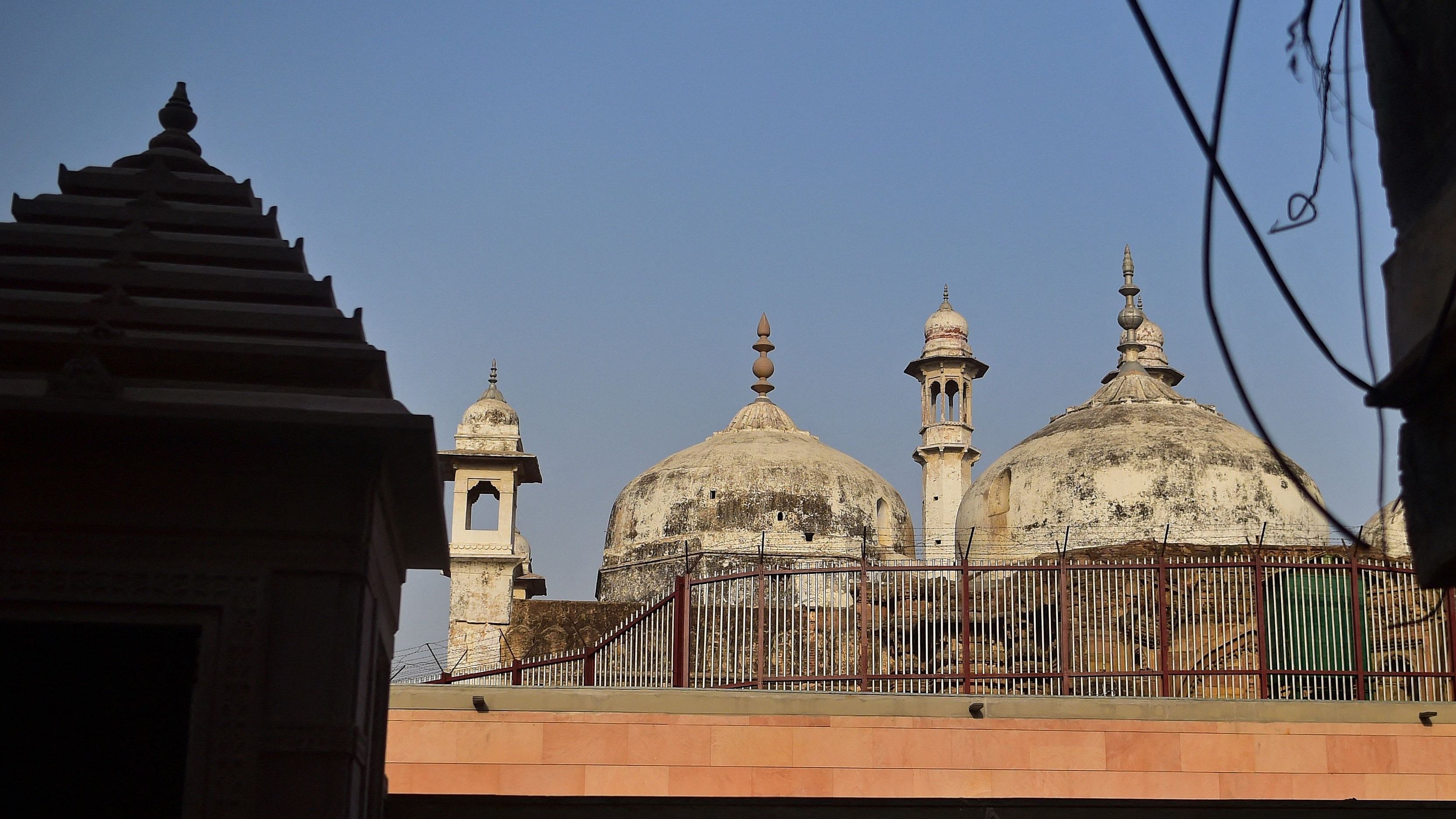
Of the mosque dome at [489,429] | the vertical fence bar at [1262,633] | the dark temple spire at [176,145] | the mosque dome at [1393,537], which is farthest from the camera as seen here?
the mosque dome at [489,429]

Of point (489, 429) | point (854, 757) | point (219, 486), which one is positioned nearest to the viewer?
point (219, 486)

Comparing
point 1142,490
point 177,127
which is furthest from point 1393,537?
point 177,127

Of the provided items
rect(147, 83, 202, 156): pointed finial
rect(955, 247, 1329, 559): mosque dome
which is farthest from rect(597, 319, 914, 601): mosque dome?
rect(147, 83, 202, 156): pointed finial

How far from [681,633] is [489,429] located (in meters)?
14.4

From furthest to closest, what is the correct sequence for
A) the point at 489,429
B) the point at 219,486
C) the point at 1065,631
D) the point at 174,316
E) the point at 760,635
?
the point at 489,429
the point at 1065,631
the point at 760,635
the point at 174,316
the point at 219,486

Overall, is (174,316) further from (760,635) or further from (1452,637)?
(1452,637)

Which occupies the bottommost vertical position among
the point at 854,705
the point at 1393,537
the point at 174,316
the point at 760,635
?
the point at 854,705

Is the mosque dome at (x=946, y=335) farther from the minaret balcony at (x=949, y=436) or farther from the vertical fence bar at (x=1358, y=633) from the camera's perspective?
the vertical fence bar at (x=1358, y=633)

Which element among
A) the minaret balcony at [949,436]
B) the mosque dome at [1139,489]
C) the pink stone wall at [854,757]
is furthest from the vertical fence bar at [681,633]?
the minaret balcony at [949,436]

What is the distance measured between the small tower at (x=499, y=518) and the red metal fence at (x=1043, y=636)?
10.9m

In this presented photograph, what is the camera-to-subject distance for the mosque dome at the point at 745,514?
28.7 meters

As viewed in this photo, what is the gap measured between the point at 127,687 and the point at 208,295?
6.13 ft

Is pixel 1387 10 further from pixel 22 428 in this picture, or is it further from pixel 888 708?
pixel 888 708

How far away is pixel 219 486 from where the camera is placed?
5.70 metres
